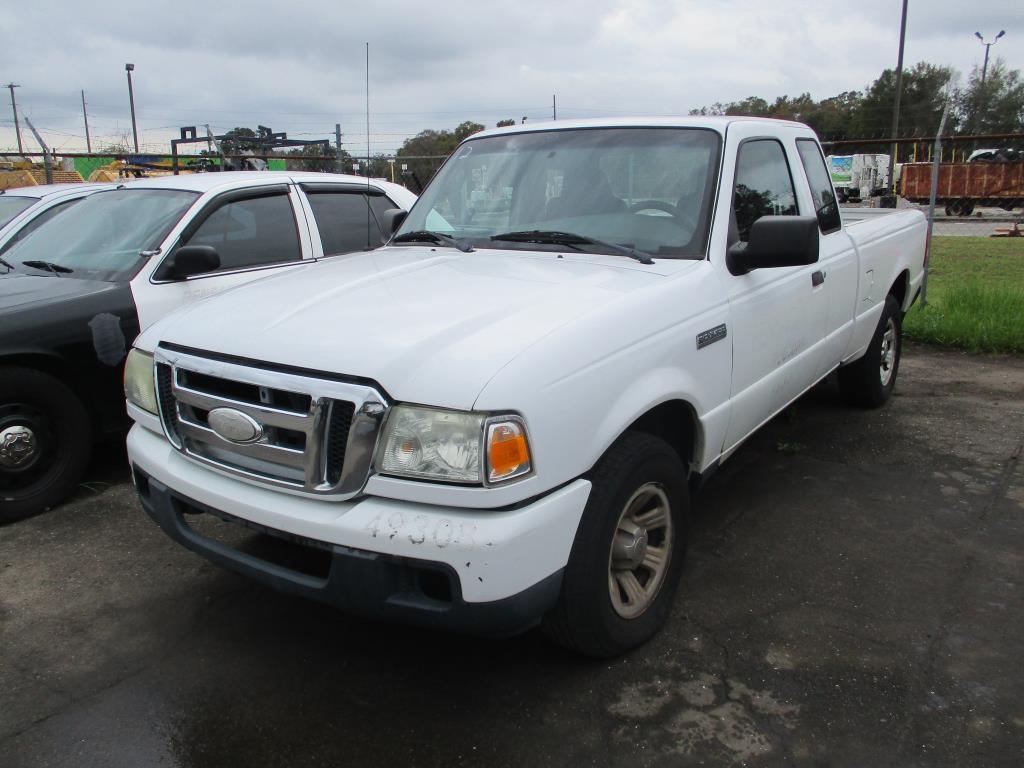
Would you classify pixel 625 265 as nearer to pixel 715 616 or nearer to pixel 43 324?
pixel 715 616

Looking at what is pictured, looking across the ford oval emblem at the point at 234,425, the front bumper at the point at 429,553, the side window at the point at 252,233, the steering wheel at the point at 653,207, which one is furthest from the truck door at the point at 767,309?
the side window at the point at 252,233

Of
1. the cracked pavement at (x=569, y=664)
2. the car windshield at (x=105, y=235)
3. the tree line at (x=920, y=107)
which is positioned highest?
the tree line at (x=920, y=107)

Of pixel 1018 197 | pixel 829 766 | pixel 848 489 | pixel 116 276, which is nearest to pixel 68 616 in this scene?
pixel 116 276

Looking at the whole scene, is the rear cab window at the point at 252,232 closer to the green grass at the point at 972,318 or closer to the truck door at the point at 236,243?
the truck door at the point at 236,243

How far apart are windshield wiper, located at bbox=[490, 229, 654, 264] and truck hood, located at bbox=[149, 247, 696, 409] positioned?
0.05 metres

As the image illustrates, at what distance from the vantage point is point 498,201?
380 centimetres

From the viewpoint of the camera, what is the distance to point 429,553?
221cm

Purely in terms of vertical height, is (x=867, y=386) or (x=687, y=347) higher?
(x=687, y=347)

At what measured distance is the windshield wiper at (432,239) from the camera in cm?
362

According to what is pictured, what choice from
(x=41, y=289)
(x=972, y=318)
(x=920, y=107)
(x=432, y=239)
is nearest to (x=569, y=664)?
(x=432, y=239)

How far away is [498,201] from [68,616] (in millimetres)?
2555

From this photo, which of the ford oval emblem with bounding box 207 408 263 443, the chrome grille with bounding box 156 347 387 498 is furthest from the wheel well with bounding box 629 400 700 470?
the ford oval emblem with bounding box 207 408 263 443

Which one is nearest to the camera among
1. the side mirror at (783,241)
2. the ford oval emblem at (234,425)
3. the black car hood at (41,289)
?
the ford oval emblem at (234,425)

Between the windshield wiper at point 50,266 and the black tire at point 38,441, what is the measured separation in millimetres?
948
